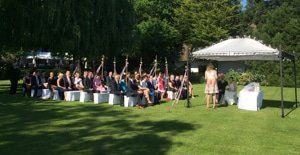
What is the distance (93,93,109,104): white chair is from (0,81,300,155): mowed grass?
1441 mm

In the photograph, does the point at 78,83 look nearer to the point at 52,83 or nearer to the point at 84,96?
the point at 52,83

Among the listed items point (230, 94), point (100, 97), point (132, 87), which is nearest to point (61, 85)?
point (100, 97)

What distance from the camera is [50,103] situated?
16281mm

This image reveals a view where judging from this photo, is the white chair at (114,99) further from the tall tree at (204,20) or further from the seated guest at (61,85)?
the tall tree at (204,20)

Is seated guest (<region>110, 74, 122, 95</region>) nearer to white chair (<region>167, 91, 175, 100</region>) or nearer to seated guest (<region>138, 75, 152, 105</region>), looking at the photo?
seated guest (<region>138, 75, 152, 105</region>)

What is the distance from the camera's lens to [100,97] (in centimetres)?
1725

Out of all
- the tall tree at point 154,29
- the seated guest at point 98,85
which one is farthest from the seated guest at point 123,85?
the tall tree at point 154,29

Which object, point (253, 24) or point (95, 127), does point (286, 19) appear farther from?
point (95, 127)

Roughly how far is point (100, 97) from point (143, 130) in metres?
7.01

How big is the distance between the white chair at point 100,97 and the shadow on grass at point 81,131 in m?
1.99

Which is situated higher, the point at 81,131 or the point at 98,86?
the point at 98,86

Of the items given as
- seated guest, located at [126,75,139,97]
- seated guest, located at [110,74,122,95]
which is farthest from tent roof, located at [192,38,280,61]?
seated guest, located at [110,74,122,95]

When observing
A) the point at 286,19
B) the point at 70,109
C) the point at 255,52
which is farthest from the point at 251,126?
the point at 286,19

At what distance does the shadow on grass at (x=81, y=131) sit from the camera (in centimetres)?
830
